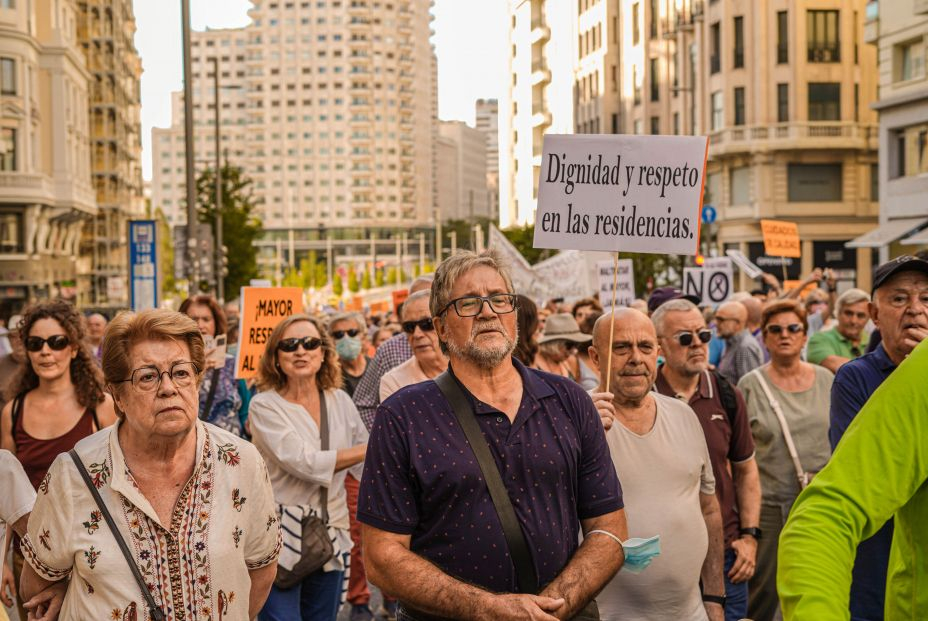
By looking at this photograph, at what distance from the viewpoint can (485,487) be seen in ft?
12.8

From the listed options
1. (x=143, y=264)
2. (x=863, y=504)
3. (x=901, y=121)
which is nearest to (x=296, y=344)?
(x=863, y=504)

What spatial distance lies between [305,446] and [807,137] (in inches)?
2004

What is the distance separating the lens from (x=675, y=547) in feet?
16.8

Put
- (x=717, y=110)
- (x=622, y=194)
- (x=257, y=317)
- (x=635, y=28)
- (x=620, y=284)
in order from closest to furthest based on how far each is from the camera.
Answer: (x=622, y=194) < (x=257, y=317) < (x=620, y=284) < (x=717, y=110) < (x=635, y=28)

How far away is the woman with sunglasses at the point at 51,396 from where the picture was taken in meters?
6.05

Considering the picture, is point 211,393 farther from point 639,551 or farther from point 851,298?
point 851,298

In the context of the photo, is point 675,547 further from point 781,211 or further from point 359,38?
point 359,38

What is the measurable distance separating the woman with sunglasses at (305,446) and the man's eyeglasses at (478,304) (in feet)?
7.07

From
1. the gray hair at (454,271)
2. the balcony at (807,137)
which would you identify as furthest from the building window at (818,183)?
the gray hair at (454,271)

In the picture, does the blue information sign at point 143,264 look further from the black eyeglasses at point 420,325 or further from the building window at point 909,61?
the building window at point 909,61

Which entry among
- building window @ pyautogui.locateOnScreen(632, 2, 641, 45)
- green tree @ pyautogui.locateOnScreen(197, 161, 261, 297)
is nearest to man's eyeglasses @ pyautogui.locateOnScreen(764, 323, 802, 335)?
green tree @ pyautogui.locateOnScreen(197, 161, 261, 297)

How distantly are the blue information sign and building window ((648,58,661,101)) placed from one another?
182ft

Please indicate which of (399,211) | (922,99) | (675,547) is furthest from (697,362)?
(399,211)

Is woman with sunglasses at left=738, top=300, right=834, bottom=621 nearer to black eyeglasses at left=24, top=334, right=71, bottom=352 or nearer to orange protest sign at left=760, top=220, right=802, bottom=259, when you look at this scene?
black eyeglasses at left=24, top=334, right=71, bottom=352
